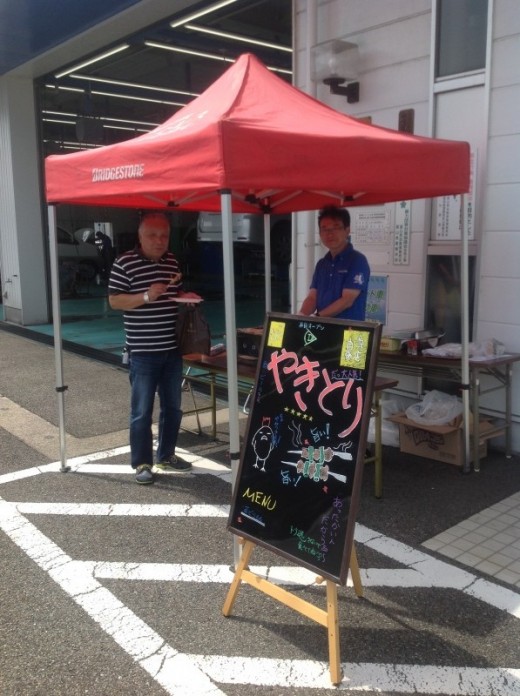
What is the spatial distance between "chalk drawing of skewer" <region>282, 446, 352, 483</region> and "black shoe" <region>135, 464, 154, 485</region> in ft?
6.08

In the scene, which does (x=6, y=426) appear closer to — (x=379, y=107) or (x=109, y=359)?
(x=109, y=359)

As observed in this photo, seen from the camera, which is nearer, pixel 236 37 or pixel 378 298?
pixel 378 298

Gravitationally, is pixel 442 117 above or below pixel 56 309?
above

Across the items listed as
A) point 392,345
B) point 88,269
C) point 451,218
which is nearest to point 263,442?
point 392,345

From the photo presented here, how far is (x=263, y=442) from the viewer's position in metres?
2.82

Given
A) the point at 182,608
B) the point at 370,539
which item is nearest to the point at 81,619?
the point at 182,608

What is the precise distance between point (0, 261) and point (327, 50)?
8.68 meters

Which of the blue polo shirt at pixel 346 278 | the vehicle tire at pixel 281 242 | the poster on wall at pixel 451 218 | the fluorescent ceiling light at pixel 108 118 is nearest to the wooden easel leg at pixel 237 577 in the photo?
the blue polo shirt at pixel 346 278

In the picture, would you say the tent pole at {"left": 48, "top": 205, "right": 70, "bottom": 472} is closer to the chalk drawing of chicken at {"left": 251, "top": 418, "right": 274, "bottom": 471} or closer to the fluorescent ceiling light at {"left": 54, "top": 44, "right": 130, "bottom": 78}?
the chalk drawing of chicken at {"left": 251, "top": 418, "right": 274, "bottom": 471}

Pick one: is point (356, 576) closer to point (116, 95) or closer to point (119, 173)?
point (119, 173)

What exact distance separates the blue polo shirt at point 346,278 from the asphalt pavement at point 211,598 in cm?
122

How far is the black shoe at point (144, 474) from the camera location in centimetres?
430

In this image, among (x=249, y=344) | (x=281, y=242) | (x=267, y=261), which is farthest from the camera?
(x=281, y=242)

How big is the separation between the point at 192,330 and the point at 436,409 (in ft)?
6.31
